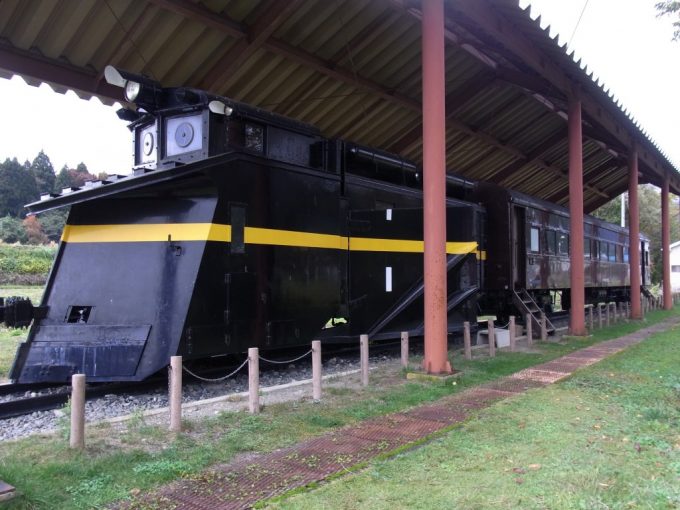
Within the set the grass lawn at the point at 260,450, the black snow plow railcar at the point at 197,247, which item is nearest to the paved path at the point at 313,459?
the grass lawn at the point at 260,450

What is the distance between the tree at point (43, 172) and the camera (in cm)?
5153

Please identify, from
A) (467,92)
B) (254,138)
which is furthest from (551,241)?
(254,138)

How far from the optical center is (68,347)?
626cm

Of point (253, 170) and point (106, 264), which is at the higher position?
point (253, 170)

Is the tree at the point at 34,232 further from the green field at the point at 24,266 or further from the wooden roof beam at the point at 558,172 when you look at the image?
the wooden roof beam at the point at 558,172

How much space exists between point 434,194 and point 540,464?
4.41 meters

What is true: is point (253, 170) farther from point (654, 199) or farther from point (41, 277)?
point (654, 199)

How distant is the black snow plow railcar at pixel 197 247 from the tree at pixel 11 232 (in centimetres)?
3143

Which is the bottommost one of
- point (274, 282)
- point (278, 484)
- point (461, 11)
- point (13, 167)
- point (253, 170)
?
point (278, 484)

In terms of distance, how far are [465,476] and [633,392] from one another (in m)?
3.92

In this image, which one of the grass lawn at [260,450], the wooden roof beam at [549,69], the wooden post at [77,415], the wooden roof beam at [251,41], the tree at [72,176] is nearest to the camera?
the grass lawn at [260,450]

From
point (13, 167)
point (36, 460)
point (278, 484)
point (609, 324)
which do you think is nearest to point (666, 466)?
point (278, 484)

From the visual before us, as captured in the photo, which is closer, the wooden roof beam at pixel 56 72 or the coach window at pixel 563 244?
the wooden roof beam at pixel 56 72

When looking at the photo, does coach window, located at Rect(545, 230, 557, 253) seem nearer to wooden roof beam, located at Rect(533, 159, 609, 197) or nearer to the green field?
wooden roof beam, located at Rect(533, 159, 609, 197)
